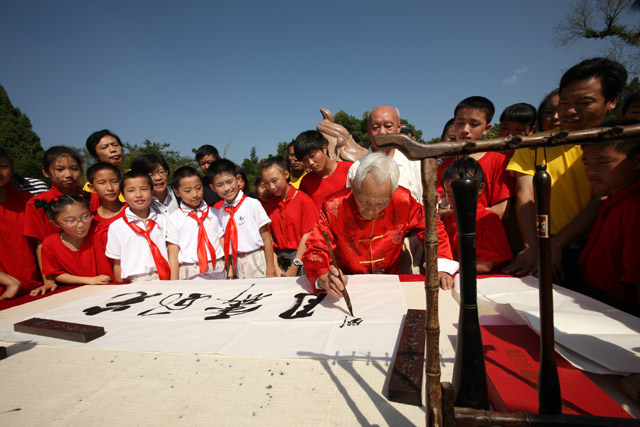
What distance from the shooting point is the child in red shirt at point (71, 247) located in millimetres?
2547

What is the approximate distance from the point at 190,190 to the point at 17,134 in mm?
20164

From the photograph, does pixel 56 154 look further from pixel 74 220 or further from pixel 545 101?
pixel 545 101

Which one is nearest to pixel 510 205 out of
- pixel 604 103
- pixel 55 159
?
pixel 604 103

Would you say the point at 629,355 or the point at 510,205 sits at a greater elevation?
the point at 510,205

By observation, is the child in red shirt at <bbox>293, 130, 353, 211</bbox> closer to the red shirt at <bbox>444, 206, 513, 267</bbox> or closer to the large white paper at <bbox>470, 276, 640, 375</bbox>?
the red shirt at <bbox>444, 206, 513, 267</bbox>

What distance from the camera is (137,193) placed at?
272 cm

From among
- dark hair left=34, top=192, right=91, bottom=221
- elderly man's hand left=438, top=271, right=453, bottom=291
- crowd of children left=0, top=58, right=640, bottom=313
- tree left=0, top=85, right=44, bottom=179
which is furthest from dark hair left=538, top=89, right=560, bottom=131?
tree left=0, top=85, right=44, bottom=179

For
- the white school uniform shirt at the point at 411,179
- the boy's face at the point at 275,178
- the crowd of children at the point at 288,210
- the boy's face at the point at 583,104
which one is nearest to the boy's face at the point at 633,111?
the crowd of children at the point at 288,210

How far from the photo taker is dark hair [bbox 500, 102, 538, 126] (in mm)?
2934

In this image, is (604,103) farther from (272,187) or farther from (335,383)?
(272,187)

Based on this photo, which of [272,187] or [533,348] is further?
[272,187]

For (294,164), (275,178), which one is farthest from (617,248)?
(294,164)

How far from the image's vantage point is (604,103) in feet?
6.23

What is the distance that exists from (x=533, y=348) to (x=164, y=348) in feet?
4.81
